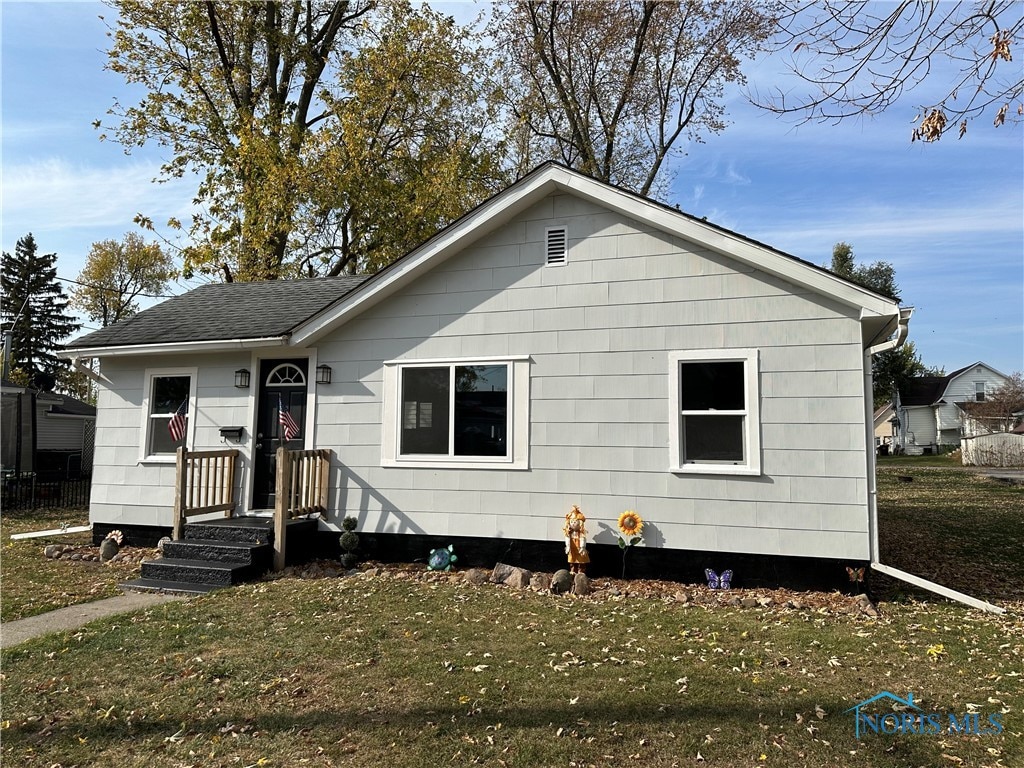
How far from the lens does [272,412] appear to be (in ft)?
30.8

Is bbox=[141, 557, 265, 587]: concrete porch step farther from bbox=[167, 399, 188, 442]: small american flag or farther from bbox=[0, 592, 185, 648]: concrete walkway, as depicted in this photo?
bbox=[167, 399, 188, 442]: small american flag

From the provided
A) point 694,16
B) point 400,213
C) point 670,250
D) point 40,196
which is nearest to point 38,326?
point 400,213

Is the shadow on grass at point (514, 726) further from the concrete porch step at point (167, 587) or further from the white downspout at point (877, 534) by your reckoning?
the concrete porch step at point (167, 587)

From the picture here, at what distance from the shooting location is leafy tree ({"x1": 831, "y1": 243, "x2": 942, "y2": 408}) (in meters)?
37.4

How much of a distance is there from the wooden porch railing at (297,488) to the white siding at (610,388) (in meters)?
0.26

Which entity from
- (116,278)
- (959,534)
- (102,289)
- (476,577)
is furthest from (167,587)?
(116,278)

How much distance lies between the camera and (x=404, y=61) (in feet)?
62.1

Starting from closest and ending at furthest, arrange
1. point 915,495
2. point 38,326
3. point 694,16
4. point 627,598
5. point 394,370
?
point 627,598
point 394,370
point 915,495
point 694,16
point 38,326

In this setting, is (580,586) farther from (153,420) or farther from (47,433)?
(47,433)

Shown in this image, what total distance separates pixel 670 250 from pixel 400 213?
12.7 metres

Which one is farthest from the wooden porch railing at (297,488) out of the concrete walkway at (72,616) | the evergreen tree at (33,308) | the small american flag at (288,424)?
the evergreen tree at (33,308)

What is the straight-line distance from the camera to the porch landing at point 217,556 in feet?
24.7

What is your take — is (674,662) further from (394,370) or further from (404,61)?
(404,61)

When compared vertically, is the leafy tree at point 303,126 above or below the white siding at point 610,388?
above
